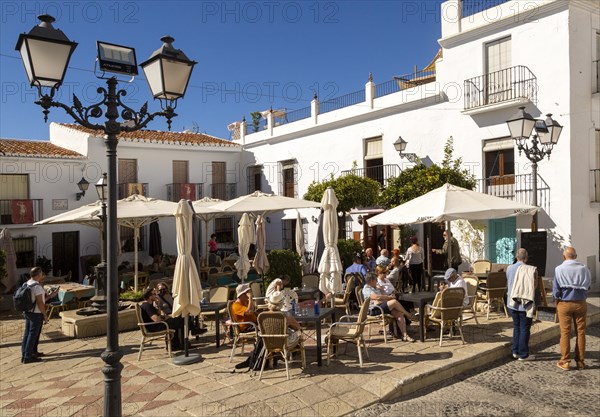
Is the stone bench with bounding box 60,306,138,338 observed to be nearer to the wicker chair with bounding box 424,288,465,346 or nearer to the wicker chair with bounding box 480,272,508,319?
the wicker chair with bounding box 424,288,465,346

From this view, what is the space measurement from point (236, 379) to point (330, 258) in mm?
2768

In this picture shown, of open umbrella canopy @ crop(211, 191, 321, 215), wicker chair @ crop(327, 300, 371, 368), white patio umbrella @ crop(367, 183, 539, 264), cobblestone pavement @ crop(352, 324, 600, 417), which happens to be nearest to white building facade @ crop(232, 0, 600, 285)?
white patio umbrella @ crop(367, 183, 539, 264)

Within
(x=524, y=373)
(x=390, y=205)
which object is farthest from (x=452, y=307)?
(x=390, y=205)

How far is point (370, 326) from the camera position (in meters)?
8.47

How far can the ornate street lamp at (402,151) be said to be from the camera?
669 inches

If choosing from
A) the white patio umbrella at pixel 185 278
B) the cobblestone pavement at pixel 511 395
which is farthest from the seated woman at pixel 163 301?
the cobblestone pavement at pixel 511 395

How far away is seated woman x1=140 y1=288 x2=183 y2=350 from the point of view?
23.7ft

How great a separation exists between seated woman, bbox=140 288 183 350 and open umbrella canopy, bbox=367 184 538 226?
168 inches

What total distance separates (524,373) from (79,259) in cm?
1813

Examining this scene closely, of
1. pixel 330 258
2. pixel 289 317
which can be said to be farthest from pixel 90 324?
pixel 330 258

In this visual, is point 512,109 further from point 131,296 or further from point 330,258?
point 131,296

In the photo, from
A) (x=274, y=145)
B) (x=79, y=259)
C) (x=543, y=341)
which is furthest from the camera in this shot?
(x=274, y=145)

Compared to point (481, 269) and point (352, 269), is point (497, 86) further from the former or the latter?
point (352, 269)

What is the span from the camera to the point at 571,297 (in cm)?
641
